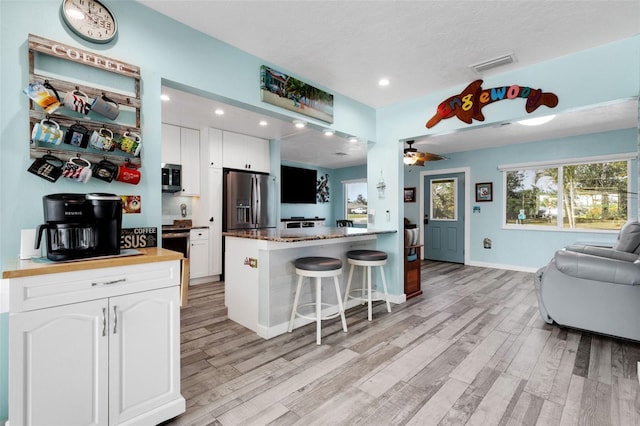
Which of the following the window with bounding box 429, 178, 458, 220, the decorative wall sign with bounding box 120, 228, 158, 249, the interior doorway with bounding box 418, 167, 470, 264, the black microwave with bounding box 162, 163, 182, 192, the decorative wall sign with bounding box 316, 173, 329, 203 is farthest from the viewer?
the decorative wall sign with bounding box 316, 173, 329, 203

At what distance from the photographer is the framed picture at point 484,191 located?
20.3 ft

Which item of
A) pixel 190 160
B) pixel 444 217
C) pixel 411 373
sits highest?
pixel 190 160

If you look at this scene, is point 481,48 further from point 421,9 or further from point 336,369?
point 336,369

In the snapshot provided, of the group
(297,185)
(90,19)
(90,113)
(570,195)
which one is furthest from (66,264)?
(570,195)

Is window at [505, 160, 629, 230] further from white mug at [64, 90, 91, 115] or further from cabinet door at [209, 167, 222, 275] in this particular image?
white mug at [64, 90, 91, 115]

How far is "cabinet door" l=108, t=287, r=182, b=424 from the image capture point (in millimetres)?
1461

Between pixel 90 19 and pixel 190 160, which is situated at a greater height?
pixel 90 19

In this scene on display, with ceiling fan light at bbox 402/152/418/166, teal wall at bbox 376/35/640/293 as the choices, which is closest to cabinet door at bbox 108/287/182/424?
teal wall at bbox 376/35/640/293

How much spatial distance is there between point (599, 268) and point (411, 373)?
2.01 m

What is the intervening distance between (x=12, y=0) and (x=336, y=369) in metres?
2.89

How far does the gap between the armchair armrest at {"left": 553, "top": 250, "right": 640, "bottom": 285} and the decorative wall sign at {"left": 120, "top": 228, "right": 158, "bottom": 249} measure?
3.52 metres

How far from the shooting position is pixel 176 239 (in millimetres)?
4547

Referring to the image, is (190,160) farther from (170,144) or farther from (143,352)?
(143,352)

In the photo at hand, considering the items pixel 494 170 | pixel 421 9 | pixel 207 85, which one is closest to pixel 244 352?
pixel 207 85
